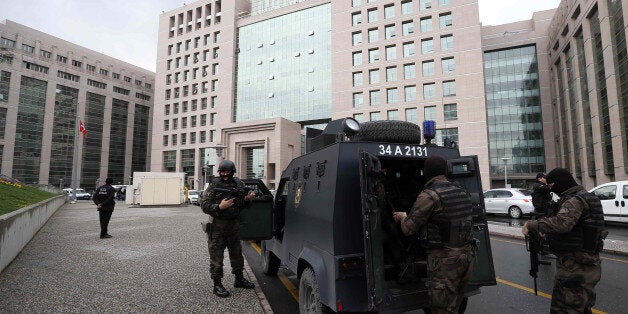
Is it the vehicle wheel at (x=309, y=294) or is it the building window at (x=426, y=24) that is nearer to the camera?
the vehicle wheel at (x=309, y=294)

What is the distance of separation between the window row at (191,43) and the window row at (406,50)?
26.8 metres

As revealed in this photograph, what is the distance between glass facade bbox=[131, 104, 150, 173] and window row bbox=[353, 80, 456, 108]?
180 ft

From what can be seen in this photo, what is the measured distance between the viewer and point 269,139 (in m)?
46.9

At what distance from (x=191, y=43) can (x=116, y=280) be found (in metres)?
60.1

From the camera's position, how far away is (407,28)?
39938 millimetres

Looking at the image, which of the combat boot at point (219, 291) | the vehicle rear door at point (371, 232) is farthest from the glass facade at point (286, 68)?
the vehicle rear door at point (371, 232)

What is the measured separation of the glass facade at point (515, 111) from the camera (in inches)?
2085

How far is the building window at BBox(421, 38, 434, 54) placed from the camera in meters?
38.7

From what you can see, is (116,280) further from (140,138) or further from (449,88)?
(140,138)

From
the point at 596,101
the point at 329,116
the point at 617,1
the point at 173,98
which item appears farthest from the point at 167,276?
the point at 173,98

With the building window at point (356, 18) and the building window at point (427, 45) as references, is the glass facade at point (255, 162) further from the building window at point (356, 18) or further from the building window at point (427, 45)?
the building window at point (427, 45)

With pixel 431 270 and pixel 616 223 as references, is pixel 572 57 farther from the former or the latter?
pixel 431 270

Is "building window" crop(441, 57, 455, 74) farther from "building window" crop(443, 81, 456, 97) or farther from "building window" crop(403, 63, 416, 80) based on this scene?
"building window" crop(403, 63, 416, 80)

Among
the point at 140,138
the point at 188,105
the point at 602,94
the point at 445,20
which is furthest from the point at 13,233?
Answer: the point at 140,138
